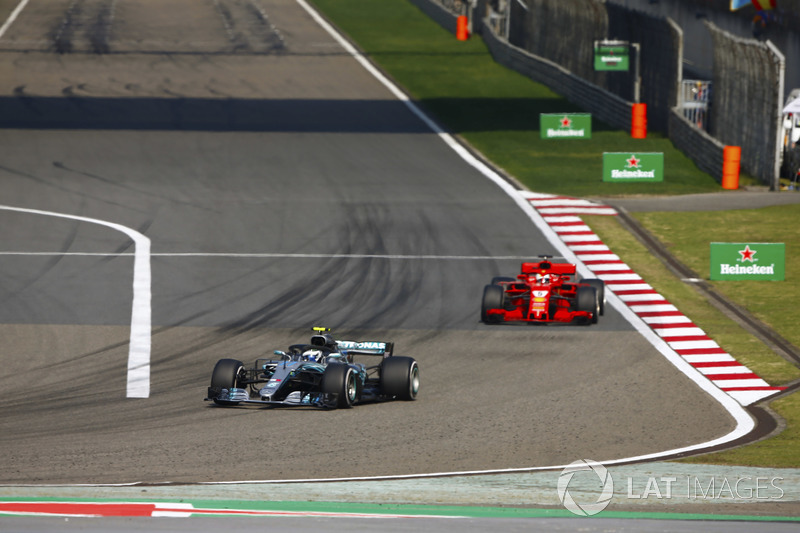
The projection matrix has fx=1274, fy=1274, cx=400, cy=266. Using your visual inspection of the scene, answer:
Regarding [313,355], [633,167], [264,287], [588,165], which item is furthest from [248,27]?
[313,355]

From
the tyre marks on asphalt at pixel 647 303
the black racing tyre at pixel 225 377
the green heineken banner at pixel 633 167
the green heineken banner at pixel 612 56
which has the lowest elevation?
the tyre marks on asphalt at pixel 647 303

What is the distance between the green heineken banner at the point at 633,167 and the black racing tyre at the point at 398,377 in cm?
1990

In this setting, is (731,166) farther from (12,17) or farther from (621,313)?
(12,17)

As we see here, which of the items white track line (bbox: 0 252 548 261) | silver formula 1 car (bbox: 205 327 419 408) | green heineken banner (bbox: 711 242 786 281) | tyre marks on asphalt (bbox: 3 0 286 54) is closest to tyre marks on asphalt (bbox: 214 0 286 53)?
tyre marks on asphalt (bbox: 3 0 286 54)

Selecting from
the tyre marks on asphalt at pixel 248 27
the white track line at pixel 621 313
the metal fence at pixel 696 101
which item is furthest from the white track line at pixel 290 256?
the tyre marks on asphalt at pixel 248 27

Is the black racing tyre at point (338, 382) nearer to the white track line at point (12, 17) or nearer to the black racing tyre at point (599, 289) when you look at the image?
the black racing tyre at point (599, 289)

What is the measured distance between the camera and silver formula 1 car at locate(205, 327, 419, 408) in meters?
16.8

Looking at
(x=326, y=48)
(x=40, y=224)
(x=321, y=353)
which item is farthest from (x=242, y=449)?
(x=326, y=48)

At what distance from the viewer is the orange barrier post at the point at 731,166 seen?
1420 inches

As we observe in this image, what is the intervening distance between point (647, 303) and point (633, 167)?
12.2 m

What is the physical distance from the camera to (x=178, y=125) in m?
43.9

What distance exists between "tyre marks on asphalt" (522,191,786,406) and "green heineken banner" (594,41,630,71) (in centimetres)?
1170

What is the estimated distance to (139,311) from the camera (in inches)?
924

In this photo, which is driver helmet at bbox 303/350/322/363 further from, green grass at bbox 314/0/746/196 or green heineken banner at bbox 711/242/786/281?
green grass at bbox 314/0/746/196
